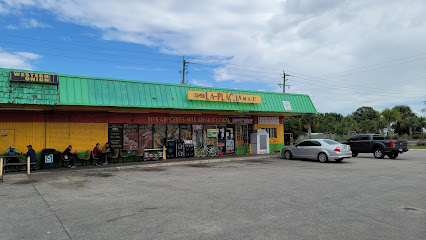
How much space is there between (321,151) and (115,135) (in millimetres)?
13384

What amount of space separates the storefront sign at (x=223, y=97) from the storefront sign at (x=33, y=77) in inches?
311

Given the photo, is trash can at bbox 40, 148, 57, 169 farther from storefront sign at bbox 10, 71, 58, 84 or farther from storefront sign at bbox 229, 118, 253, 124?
storefront sign at bbox 229, 118, 253, 124

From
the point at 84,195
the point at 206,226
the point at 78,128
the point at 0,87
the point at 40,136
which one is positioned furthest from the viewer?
the point at 78,128

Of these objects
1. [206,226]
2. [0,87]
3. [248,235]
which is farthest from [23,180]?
[248,235]

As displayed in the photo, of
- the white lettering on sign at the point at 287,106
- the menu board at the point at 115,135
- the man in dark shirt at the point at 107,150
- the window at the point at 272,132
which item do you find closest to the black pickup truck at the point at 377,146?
the white lettering on sign at the point at 287,106

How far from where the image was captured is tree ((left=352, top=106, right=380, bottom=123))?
3860 inches

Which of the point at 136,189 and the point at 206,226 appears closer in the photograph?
the point at 206,226

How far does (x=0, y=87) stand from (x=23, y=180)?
4.56 m

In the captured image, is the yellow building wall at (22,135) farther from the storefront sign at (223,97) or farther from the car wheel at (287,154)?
the car wheel at (287,154)

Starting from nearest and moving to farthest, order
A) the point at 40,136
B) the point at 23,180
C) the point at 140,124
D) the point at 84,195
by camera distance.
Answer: the point at 84,195
the point at 23,180
the point at 40,136
the point at 140,124

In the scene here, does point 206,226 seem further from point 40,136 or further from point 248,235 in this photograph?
point 40,136

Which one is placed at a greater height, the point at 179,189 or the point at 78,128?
the point at 78,128

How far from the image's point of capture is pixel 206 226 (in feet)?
18.2

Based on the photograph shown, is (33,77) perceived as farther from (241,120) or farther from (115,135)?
(241,120)
